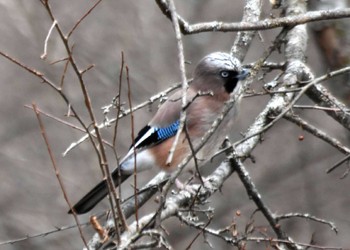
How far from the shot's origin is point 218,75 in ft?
22.9

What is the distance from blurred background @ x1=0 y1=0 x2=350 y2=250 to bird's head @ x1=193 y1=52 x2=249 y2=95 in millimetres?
4761

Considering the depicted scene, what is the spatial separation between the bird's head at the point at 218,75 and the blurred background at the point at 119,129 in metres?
4.76

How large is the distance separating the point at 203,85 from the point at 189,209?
7.07ft

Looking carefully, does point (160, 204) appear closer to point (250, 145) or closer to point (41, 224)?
point (250, 145)

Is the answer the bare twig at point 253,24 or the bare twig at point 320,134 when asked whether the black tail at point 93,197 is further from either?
the bare twig at point 253,24

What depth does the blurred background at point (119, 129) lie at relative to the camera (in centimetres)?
1215

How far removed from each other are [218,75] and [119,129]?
6.28 metres

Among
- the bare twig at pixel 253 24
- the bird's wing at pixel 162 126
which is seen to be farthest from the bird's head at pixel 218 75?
the bare twig at pixel 253 24

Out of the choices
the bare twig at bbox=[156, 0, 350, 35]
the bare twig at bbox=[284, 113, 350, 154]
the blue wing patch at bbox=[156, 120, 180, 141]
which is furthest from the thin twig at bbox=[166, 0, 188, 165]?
the blue wing patch at bbox=[156, 120, 180, 141]

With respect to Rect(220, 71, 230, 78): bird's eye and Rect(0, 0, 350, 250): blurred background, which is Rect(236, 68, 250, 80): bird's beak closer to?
Rect(220, 71, 230, 78): bird's eye

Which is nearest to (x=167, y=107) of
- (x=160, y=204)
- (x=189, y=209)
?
(x=189, y=209)

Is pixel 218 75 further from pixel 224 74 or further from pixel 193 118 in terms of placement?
pixel 193 118

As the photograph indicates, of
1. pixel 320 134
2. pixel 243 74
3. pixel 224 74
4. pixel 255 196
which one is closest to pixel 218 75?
pixel 224 74

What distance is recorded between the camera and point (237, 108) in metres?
6.96
